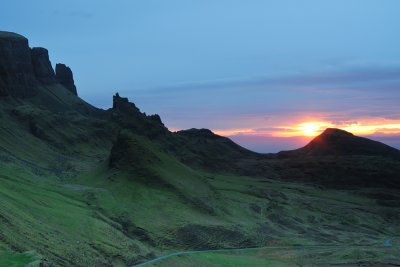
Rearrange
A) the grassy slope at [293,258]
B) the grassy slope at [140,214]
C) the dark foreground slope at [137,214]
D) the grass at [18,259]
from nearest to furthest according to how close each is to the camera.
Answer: the grass at [18,259], the dark foreground slope at [137,214], the grassy slope at [140,214], the grassy slope at [293,258]

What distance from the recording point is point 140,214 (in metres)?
120

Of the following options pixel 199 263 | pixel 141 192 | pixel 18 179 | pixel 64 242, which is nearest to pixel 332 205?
pixel 141 192

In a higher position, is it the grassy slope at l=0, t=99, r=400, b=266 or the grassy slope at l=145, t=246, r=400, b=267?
the grassy slope at l=0, t=99, r=400, b=266

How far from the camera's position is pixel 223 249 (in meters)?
113

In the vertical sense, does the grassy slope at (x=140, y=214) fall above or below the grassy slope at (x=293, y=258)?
above

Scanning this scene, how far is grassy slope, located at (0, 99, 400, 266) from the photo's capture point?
76875mm

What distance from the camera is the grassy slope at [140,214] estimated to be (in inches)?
3027

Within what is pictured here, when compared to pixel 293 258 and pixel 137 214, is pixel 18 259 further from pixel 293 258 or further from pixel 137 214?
pixel 293 258

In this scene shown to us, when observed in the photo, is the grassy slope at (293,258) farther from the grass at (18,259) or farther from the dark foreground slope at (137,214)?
the grass at (18,259)

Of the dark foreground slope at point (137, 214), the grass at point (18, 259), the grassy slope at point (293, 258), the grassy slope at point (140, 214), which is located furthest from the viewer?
the grassy slope at point (293, 258)

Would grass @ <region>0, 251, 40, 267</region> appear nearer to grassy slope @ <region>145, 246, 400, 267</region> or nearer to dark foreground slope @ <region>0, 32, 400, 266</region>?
dark foreground slope @ <region>0, 32, 400, 266</region>

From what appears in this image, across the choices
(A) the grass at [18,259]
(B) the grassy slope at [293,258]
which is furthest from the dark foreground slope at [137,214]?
(B) the grassy slope at [293,258]

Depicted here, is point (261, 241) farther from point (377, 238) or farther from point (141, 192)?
point (377, 238)

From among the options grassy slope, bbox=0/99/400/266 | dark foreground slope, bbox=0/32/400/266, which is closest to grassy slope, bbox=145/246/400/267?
dark foreground slope, bbox=0/32/400/266
